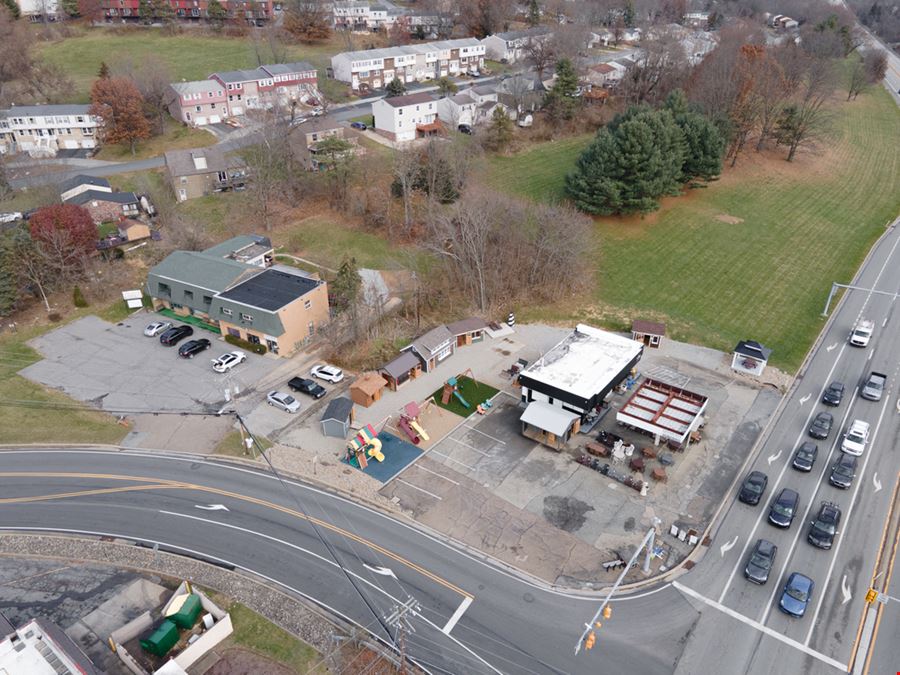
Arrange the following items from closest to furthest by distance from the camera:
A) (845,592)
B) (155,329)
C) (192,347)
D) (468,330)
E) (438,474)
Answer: (845,592)
(438,474)
(192,347)
(468,330)
(155,329)

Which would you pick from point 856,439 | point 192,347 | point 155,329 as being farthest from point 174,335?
point 856,439

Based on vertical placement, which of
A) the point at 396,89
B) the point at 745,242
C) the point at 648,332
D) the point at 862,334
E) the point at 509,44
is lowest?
the point at 862,334

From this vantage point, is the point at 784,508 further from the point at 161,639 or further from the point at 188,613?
the point at 161,639

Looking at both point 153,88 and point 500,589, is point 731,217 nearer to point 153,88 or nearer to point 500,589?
point 500,589

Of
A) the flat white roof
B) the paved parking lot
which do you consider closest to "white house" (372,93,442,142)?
the paved parking lot

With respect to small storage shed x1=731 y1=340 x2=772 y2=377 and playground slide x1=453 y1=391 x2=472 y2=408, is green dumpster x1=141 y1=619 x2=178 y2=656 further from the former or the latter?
small storage shed x1=731 y1=340 x2=772 y2=377

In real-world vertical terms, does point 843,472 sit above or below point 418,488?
above

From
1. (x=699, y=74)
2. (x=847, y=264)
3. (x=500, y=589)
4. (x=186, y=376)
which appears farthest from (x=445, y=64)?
(x=500, y=589)
